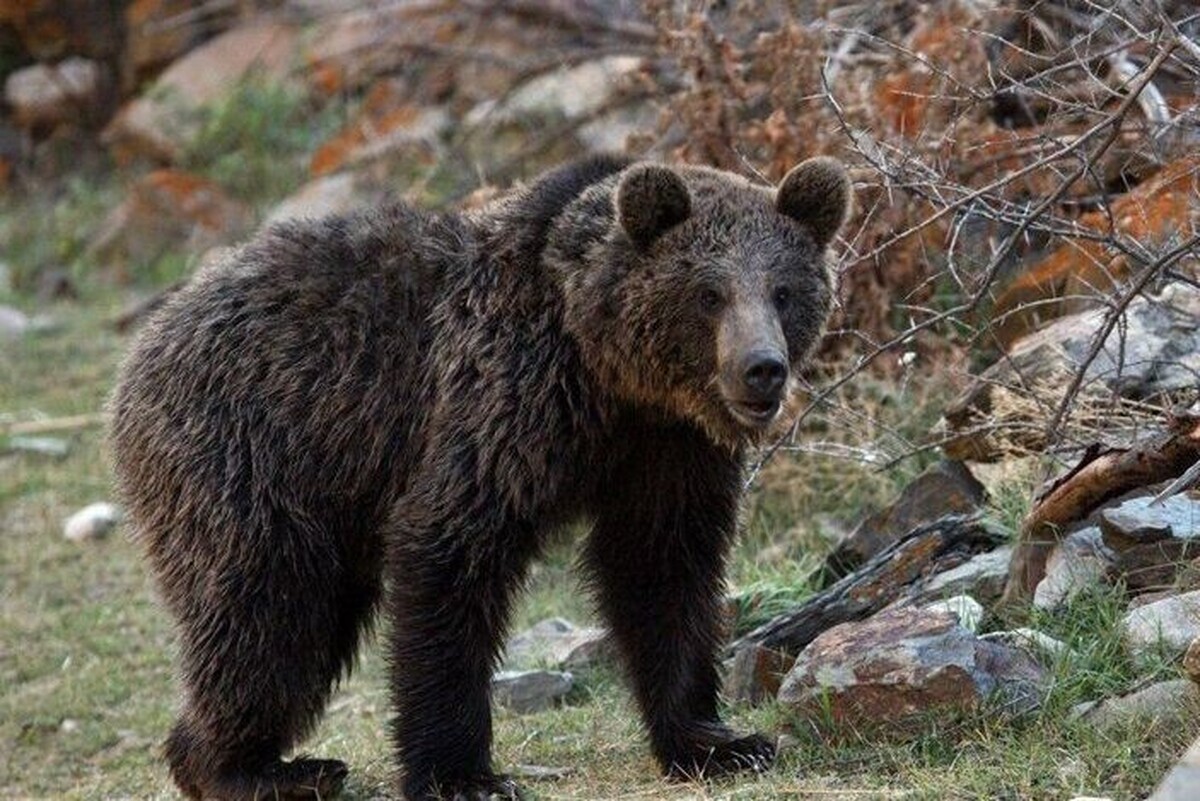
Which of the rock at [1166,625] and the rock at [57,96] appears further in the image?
the rock at [57,96]

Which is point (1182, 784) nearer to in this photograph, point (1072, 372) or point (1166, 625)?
point (1166, 625)

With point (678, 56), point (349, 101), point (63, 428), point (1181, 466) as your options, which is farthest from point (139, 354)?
point (349, 101)

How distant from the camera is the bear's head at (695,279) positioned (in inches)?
223

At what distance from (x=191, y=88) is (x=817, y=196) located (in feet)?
43.1

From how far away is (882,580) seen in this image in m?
6.92

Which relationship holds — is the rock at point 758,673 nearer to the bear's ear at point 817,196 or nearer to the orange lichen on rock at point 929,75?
the bear's ear at point 817,196

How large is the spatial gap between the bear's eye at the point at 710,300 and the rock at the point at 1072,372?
5.75 ft

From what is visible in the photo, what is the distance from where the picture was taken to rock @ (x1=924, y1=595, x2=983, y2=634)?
20.8ft

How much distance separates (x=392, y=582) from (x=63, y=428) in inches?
299

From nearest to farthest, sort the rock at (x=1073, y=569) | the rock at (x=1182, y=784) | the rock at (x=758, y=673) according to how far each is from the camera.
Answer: the rock at (x=1182, y=784), the rock at (x=1073, y=569), the rock at (x=758, y=673)

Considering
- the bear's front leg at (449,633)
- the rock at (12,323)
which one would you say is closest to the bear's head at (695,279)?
the bear's front leg at (449,633)

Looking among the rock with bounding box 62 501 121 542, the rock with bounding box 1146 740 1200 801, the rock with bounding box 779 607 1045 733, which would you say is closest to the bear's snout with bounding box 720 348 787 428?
the rock with bounding box 779 607 1045 733

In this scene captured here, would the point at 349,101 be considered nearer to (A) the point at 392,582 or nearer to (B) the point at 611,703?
(B) the point at 611,703

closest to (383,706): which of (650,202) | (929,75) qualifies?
(650,202)
